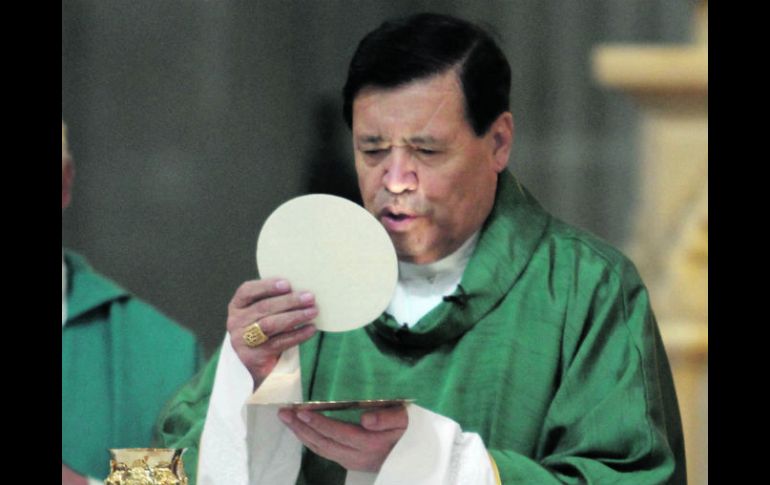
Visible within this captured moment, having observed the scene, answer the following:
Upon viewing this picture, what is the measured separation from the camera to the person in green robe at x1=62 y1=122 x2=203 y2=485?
448 centimetres

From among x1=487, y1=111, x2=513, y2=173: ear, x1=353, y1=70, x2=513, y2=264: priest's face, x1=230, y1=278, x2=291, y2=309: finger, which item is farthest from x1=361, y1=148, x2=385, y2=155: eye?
x1=230, y1=278, x2=291, y2=309: finger

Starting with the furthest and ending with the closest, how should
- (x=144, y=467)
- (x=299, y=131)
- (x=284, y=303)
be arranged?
(x=299, y=131) < (x=284, y=303) < (x=144, y=467)

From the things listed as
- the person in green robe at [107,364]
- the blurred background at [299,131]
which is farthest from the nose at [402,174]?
the person in green robe at [107,364]

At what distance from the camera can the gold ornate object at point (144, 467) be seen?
399cm

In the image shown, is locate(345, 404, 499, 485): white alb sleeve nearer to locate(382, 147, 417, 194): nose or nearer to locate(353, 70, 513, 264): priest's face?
locate(353, 70, 513, 264): priest's face

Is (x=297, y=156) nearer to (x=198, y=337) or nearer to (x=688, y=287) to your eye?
(x=198, y=337)

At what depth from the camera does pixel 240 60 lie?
4.46 m

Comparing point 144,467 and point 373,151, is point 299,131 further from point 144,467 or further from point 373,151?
point 144,467

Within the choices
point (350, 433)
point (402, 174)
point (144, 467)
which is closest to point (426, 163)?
point (402, 174)

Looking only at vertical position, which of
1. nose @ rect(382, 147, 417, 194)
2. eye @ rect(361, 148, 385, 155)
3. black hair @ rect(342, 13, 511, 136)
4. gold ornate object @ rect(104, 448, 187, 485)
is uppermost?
black hair @ rect(342, 13, 511, 136)

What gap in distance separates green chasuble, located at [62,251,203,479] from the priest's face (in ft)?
2.41

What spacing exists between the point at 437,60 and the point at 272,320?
86cm

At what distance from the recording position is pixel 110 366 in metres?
4.56

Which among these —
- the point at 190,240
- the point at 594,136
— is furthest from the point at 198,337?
the point at 594,136
